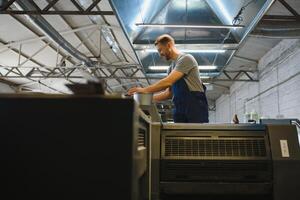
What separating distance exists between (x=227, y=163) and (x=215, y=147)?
Answer: 10 cm

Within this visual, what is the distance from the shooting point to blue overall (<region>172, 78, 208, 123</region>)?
6.78ft

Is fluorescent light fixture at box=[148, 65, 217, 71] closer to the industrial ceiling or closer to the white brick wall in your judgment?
the industrial ceiling

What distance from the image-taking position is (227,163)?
1.50 m

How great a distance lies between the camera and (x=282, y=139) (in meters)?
1.55

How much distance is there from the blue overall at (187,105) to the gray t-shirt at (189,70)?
31 millimetres

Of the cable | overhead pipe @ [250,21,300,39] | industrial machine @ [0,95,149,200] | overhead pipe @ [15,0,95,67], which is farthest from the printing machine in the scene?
overhead pipe @ [15,0,95,67]

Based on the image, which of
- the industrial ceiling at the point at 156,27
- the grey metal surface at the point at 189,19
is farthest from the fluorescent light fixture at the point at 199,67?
Result: the grey metal surface at the point at 189,19

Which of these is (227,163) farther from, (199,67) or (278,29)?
(199,67)

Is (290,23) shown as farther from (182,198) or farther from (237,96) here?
(237,96)

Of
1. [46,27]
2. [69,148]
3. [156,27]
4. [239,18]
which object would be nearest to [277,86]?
[239,18]

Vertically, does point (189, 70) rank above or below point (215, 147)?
above

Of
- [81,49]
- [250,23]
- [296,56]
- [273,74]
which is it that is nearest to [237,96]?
[273,74]

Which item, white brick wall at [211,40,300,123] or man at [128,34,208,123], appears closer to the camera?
man at [128,34,208,123]

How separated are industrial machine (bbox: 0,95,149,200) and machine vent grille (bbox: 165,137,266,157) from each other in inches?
30.7
